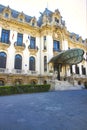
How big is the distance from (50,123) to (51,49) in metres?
24.7

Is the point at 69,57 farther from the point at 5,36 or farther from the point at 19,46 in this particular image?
the point at 5,36

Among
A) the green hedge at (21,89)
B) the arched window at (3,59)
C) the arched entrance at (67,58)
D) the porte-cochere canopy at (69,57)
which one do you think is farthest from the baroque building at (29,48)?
the green hedge at (21,89)

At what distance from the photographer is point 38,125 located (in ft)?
17.0

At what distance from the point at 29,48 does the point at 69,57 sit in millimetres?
9390

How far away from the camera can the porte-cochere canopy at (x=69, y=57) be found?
24.3 meters

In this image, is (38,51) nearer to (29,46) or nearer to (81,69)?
(29,46)

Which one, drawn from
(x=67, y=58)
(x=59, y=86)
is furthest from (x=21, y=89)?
(x=67, y=58)

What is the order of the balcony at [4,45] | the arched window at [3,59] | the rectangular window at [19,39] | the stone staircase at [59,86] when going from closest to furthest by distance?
Answer: the stone staircase at [59,86]
the arched window at [3,59]
the balcony at [4,45]
the rectangular window at [19,39]

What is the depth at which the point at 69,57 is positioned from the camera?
25.9 metres

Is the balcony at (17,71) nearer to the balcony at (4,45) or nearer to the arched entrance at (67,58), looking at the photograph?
the balcony at (4,45)

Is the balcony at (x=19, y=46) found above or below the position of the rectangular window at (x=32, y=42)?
below

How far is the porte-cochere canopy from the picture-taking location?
24297mm

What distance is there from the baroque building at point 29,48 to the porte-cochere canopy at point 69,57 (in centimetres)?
44

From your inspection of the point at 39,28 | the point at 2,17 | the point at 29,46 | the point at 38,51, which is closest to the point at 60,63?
the point at 38,51
